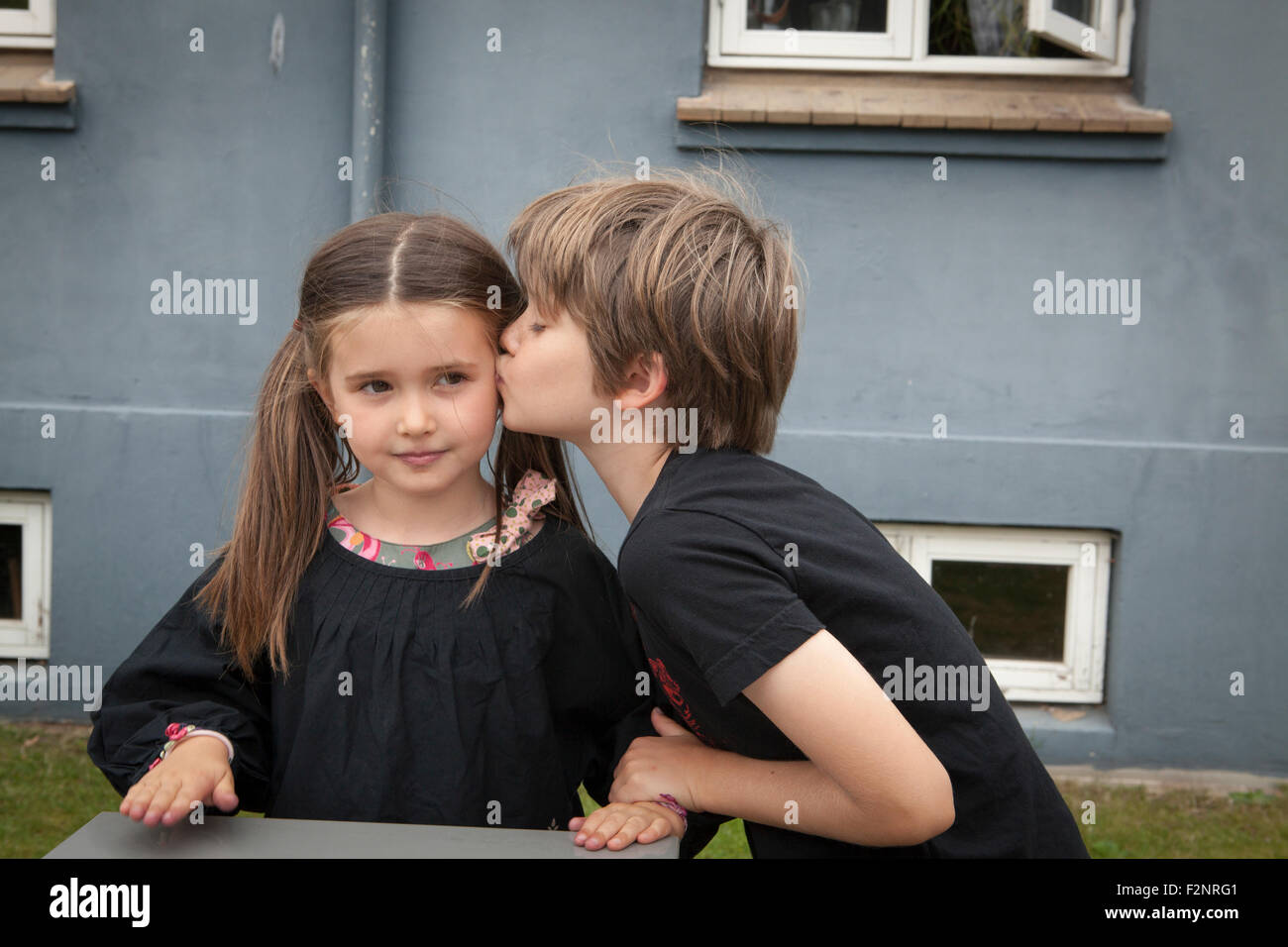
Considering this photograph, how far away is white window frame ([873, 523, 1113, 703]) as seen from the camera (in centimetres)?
393

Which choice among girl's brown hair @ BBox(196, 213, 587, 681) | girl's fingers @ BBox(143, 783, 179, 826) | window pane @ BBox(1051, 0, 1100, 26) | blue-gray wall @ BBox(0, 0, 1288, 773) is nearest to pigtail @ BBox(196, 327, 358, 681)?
girl's brown hair @ BBox(196, 213, 587, 681)

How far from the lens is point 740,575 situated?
1.35 metres

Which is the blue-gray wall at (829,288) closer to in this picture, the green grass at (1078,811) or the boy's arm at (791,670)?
the green grass at (1078,811)

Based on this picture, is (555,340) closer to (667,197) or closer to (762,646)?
(667,197)

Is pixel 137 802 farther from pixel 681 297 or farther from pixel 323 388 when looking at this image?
pixel 681 297

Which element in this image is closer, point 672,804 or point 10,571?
point 672,804

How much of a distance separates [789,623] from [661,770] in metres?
0.38

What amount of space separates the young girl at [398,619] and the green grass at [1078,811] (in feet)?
5.58

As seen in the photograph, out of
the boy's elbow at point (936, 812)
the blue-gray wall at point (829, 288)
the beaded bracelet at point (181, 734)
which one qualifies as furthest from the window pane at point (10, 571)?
the boy's elbow at point (936, 812)

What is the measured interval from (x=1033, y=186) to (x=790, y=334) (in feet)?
8.12

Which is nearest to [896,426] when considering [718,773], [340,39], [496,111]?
[496,111]

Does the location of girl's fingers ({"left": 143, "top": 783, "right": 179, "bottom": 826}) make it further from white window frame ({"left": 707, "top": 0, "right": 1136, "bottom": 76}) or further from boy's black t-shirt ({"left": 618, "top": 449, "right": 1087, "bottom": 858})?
white window frame ({"left": 707, "top": 0, "right": 1136, "bottom": 76})

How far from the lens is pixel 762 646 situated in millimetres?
1318

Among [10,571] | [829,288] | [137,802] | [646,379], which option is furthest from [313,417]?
[10,571]
